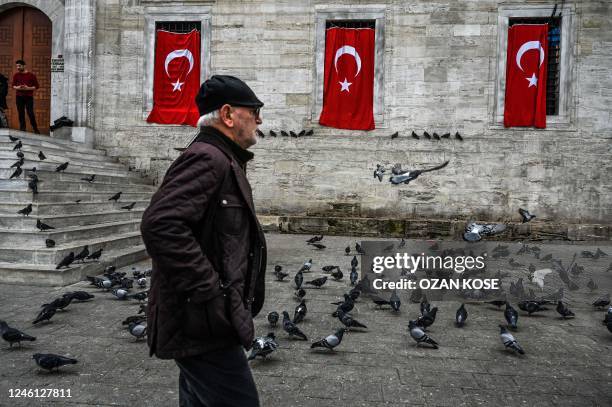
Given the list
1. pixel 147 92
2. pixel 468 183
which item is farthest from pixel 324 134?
pixel 147 92

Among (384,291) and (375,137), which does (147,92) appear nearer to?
(375,137)

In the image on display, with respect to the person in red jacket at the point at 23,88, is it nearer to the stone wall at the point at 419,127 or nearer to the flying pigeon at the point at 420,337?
the stone wall at the point at 419,127

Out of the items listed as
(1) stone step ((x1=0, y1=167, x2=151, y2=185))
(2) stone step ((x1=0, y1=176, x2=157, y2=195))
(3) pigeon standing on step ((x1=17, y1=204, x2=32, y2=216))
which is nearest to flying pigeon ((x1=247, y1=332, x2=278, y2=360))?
(3) pigeon standing on step ((x1=17, y1=204, x2=32, y2=216))

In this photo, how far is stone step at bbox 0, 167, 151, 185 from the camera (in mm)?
9070

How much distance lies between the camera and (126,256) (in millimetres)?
8219

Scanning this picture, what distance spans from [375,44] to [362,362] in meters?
11.1

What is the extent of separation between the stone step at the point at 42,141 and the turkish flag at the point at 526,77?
12.2 metres

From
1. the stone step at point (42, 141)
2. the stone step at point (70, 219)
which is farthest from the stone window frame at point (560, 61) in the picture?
the stone step at point (42, 141)

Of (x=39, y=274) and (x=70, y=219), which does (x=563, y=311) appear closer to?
(x=39, y=274)

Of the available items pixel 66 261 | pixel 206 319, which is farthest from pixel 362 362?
pixel 66 261

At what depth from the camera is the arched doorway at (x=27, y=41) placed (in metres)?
14.6

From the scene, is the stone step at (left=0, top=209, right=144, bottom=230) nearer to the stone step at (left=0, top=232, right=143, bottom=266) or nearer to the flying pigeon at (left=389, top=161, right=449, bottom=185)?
the stone step at (left=0, top=232, right=143, bottom=266)

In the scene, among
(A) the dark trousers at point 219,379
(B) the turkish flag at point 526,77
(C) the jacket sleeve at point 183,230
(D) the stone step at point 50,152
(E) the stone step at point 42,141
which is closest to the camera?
(C) the jacket sleeve at point 183,230

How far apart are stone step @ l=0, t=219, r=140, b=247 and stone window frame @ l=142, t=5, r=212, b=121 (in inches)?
244
